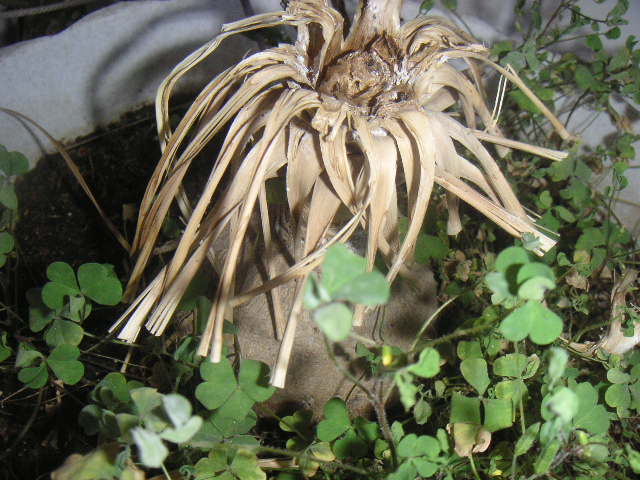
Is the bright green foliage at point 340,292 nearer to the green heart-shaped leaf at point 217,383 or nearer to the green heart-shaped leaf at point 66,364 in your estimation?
the green heart-shaped leaf at point 217,383

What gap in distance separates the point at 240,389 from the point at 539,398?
39cm

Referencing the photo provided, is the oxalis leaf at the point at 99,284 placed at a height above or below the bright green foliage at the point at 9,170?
below

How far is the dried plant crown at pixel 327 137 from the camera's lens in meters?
0.57

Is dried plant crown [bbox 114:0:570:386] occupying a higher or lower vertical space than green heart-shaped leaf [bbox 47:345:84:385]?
higher

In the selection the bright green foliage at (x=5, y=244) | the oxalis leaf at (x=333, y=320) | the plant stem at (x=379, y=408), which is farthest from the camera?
the bright green foliage at (x=5, y=244)

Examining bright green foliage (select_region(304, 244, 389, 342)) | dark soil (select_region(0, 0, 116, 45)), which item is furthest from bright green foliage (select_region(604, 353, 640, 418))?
dark soil (select_region(0, 0, 116, 45))

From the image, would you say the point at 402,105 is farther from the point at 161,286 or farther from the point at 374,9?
the point at 161,286

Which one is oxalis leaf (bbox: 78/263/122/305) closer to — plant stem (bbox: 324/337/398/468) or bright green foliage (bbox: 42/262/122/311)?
bright green foliage (bbox: 42/262/122/311)

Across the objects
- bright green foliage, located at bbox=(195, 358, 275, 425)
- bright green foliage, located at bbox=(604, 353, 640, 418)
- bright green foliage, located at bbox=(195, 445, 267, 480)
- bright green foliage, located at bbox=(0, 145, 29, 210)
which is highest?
bright green foliage, located at bbox=(0, 145, 29, 210)

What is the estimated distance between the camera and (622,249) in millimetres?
1066

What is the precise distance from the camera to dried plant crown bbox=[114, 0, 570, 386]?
0.57m

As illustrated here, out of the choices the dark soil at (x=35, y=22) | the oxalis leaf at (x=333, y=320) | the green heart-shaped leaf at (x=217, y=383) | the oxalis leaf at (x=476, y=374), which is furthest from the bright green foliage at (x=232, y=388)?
the dark soil at (x=35, y=22)

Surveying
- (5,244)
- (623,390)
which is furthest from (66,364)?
(623,390)

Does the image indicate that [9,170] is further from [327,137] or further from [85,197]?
[327,137]
